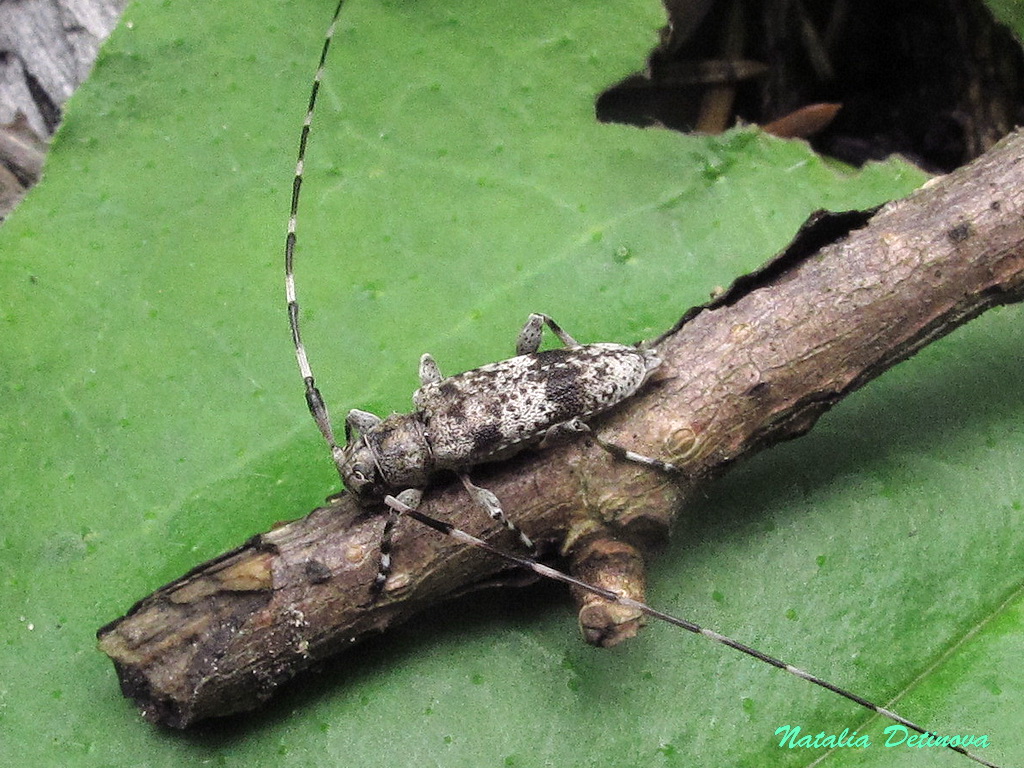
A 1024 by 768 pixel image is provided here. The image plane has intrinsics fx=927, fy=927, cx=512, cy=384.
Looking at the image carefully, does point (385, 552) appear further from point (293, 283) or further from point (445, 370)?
point (293, 283)

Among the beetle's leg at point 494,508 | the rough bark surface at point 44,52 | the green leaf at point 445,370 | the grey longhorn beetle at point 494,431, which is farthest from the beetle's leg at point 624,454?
the rough bark surface at point 44,52

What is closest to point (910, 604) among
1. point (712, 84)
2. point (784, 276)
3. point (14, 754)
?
point (784, 276)

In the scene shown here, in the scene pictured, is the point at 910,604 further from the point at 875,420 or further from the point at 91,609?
the point at 91,609

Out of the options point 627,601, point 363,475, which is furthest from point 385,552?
point 627,601

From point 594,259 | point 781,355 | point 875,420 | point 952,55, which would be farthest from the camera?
point 952,55

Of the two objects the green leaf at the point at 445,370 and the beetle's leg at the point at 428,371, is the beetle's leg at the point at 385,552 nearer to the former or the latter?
the green leaf at the point at 445,370

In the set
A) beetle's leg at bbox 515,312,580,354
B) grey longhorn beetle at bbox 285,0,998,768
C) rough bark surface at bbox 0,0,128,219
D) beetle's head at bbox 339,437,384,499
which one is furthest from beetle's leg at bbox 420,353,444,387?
rough bark surface at bbox 0,0,128,219
